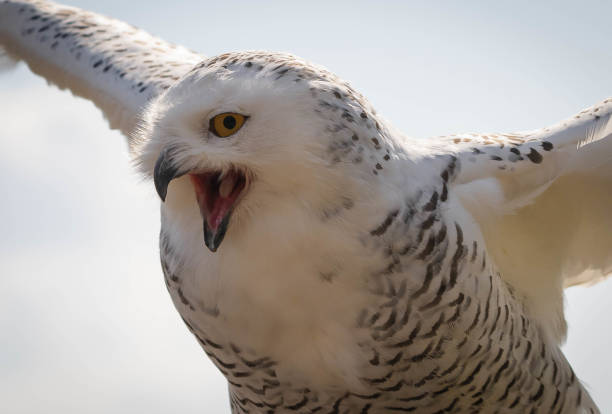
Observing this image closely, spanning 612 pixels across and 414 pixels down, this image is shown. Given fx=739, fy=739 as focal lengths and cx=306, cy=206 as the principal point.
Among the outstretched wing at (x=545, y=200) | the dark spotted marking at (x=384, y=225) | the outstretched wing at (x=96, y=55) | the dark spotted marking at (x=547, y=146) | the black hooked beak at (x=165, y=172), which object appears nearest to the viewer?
the black hooked beak at (x=165, y=172)

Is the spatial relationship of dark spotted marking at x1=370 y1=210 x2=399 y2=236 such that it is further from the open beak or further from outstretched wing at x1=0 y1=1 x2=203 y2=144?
outstretched wing at x1=0 y1=1 x2=203 y2=144

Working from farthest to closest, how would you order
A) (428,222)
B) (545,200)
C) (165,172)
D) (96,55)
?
(96,55) < (545,200) < (428,222) < (165,172)

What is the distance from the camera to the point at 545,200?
3258 mm

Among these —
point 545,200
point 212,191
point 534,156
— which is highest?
point 534,156

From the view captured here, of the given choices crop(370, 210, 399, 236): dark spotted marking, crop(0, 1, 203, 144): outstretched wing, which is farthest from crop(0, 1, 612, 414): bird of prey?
crop(0, 1, 203, 144): outstretched wing

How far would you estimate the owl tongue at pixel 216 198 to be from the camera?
2.21 m

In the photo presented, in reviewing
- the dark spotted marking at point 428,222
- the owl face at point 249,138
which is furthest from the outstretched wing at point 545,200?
the owl face at point 249,138

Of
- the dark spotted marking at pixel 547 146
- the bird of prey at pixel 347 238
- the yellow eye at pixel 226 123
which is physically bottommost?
the bird of prey at pixel 347 238

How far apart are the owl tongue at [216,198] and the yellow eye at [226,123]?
0.40 ft

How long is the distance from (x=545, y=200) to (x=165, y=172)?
1831mm

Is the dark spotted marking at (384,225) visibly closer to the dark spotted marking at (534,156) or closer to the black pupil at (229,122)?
the black pupil at (229,122)

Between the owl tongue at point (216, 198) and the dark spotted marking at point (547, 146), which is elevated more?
the dark spotted marking at point (547, 146)

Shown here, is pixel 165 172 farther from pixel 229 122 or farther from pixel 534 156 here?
pixel 534 156

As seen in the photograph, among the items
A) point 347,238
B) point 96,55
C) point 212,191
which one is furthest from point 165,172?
point 96,55
